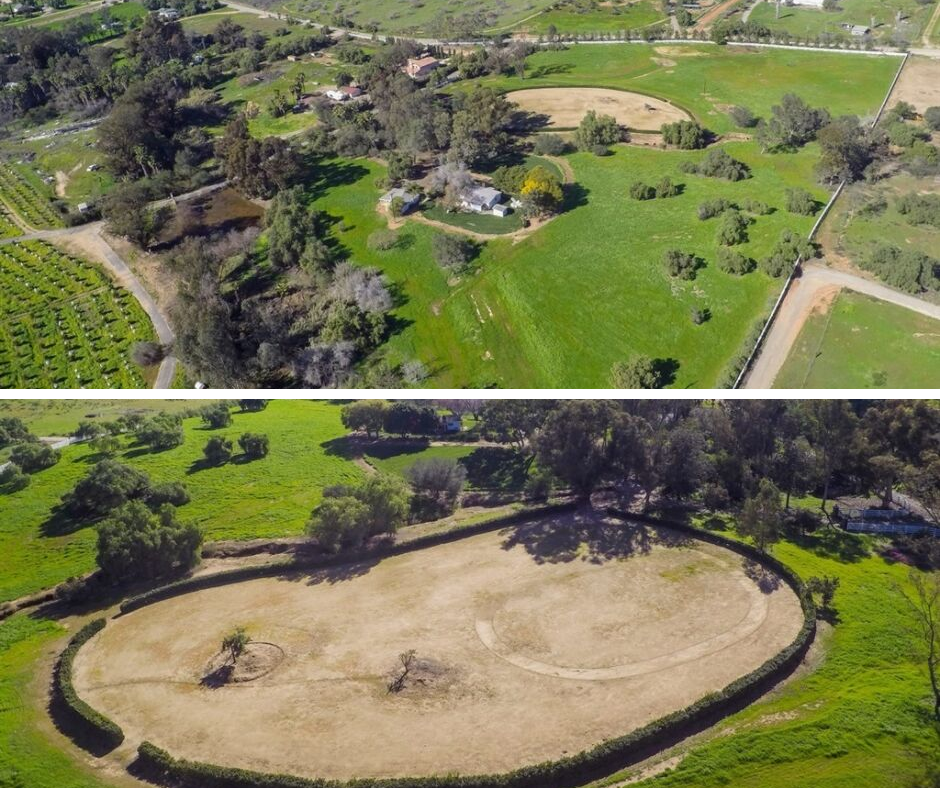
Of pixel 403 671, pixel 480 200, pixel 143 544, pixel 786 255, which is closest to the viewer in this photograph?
pixel 403 671

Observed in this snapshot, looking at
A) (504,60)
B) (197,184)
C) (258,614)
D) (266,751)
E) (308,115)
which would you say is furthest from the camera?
(504,60)

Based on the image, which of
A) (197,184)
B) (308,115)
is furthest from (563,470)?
(308,115)

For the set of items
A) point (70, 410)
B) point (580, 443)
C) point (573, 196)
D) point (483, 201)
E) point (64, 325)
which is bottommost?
point (580, 443)

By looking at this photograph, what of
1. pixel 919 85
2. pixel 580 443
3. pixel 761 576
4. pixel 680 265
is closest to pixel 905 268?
pixel 680 265

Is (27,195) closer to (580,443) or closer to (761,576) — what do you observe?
(580,443)

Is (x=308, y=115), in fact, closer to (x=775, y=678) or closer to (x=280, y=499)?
(x=280, y=499)

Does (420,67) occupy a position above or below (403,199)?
above

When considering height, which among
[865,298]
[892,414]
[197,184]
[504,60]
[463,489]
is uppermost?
[504,60]

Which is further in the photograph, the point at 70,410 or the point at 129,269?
the point at 129,269
